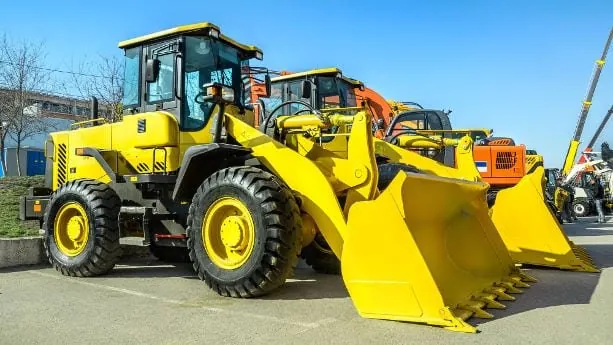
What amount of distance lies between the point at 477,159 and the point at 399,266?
767 centimetres

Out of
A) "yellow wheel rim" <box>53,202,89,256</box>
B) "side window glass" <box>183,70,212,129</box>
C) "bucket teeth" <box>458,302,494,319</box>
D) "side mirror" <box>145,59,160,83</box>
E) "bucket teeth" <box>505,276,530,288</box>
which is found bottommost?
"bucket teeth" <box>505,276,530,288</box>

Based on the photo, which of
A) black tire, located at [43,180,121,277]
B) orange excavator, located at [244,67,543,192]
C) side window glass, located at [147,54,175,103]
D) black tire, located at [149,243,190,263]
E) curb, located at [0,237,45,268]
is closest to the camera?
black tire, located at [43,180,121,277]

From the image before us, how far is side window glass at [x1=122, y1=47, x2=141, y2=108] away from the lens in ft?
24.9

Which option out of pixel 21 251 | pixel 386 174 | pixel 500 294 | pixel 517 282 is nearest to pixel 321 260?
pixel 386 174

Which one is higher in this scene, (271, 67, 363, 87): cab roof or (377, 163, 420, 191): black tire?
(271, 67, 363, 87): cab roof

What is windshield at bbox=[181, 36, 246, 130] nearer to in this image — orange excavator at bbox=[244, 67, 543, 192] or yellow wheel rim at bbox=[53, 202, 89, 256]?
yellow wheel rim at bbox=[53, 202, 89, 256]

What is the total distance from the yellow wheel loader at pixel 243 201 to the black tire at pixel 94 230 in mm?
18

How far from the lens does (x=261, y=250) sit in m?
5.28

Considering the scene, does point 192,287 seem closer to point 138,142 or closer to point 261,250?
point 261,250

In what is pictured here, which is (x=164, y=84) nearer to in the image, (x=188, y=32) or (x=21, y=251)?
(x=188, y=32)

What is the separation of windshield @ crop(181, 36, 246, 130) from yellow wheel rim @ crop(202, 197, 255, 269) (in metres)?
1.65

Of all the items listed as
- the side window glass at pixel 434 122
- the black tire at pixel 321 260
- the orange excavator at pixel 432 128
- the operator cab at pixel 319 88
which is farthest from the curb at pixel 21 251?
the side window glass at pixel 434 122

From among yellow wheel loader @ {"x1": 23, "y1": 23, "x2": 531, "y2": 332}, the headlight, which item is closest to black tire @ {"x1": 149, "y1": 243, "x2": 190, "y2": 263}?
yellow wheel loader @ {"x1": 23, "y1": 23, "x2": 531, "y2": 332}

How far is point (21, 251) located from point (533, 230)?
Answer: 756 cm
